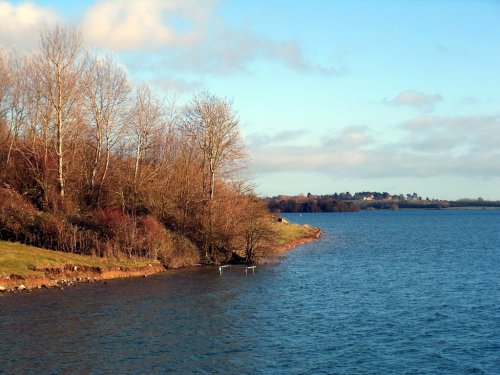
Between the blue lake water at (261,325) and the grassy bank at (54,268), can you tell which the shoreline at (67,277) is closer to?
the grassy bank at (54,268)

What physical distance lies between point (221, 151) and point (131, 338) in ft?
139

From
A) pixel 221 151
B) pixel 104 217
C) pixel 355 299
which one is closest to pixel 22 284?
pixel 104 217

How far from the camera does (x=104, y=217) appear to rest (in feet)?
196

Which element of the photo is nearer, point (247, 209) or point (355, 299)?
point (355, 299)

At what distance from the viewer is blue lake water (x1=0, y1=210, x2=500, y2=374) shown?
26.1m

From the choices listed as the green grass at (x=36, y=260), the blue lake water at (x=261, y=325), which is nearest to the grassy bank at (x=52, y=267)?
the green grass at (x=36, y=260)

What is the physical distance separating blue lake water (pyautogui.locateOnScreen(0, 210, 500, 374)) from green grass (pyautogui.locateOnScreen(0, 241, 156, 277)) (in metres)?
4.22

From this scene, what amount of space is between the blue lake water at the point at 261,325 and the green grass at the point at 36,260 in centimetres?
422

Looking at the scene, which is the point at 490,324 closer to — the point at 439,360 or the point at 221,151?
the point at 439,360

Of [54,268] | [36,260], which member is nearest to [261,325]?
[54,268]

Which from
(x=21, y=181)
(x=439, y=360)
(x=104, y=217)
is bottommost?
(x=439, y=360)

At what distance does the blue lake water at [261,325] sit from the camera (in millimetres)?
26094

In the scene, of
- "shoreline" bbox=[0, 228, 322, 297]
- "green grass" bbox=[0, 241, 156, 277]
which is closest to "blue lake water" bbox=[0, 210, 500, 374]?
"shoreline" bbox=[0, 228, 322, 297]

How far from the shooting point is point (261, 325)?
33.9m
